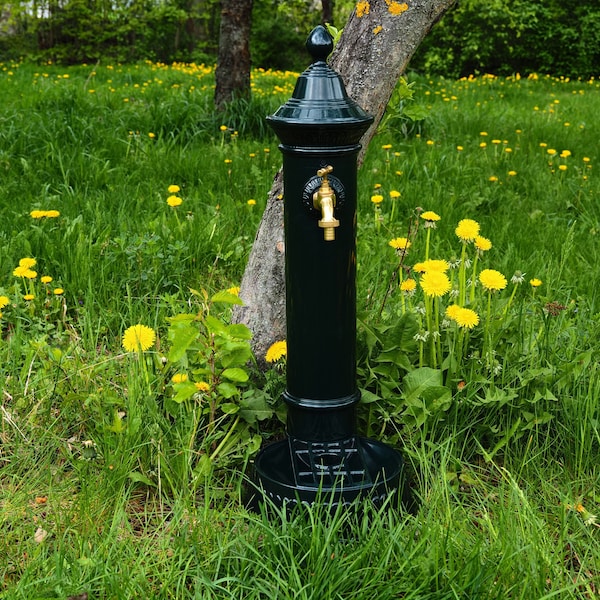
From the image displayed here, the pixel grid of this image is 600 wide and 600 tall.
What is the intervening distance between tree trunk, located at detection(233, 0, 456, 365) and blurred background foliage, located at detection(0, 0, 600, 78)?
38.8 feet

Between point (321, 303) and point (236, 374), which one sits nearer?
point (321, 303)

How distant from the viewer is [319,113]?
1.85 m

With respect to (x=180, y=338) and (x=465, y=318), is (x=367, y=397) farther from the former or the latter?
(x=180, y=338)

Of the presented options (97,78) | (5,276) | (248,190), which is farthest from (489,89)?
(5,276)

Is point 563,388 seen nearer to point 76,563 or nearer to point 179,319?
point 179,319

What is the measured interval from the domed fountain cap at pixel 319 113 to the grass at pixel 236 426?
0.52 m

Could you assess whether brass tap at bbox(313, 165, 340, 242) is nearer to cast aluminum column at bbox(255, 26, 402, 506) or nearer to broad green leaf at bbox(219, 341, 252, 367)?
cast aluminum column at bbox(255, 26, 402, 506)

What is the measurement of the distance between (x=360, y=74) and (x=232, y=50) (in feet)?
13.5

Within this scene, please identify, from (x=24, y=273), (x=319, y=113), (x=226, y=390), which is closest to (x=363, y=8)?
(x=319, y=113)

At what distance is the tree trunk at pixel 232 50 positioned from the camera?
617cm

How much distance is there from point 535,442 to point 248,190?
2659 mm

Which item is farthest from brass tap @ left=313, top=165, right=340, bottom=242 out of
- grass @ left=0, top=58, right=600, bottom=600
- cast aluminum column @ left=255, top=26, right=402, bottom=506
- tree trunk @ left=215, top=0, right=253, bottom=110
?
tree trunk @ left=215, top=0, right=253, bottom=110

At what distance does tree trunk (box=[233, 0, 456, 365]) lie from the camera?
2363 millimetres

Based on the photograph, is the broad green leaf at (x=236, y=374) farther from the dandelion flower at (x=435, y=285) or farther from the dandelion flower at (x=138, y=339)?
the dandelion flower at (x=435, y=285)
